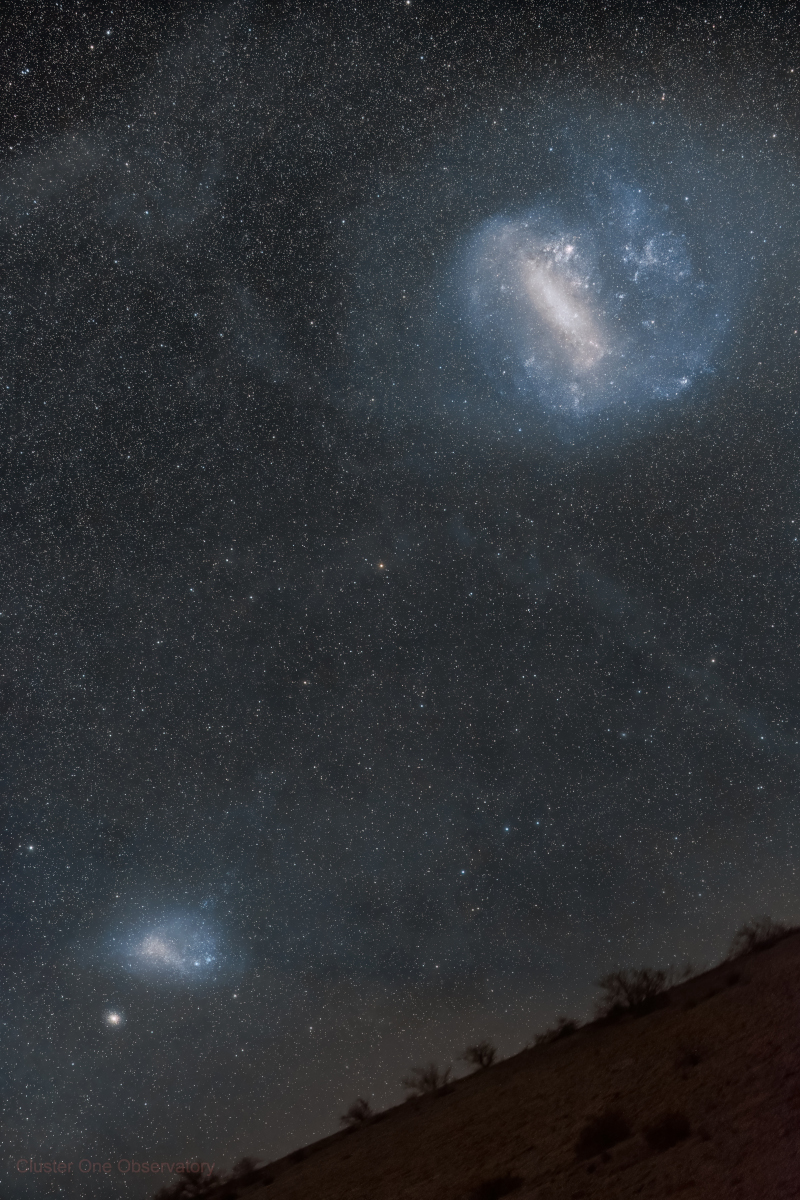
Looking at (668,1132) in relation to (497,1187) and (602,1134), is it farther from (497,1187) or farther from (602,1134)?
(497,1187)

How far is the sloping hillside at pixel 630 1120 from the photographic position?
8344 mm

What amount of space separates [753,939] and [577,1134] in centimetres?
1329

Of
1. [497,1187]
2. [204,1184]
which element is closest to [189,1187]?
[204,1184]

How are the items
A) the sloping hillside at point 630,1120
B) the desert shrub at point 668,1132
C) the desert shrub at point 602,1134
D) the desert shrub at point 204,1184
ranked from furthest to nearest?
the desert shrub at point 204,1184, the desert shrub at point 602,1134, the desert shrub at point 668,1132, the sloping hillside at point 630,1120

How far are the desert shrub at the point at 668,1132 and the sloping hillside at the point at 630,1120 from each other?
0.06 ft

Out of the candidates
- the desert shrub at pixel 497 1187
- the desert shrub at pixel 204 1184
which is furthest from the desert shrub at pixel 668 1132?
the desert shrub at pixel 204 1184

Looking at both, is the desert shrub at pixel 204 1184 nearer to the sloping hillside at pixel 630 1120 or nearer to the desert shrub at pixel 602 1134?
the sloping hillside at pixel 630 1120

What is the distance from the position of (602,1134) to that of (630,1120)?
486mm

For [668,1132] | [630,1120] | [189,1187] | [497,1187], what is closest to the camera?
[668,1132]

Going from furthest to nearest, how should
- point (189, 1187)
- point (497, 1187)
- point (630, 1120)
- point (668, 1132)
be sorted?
point (189, 1187), point (630, 1120), point (497, 1187), point (668, 1132)

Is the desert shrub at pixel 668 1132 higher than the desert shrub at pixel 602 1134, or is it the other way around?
the desert shrub at pixel 602 1134

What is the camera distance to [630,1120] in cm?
1051

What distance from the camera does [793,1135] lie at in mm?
7934

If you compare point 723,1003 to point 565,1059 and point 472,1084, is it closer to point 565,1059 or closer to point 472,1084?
point 565,1059
